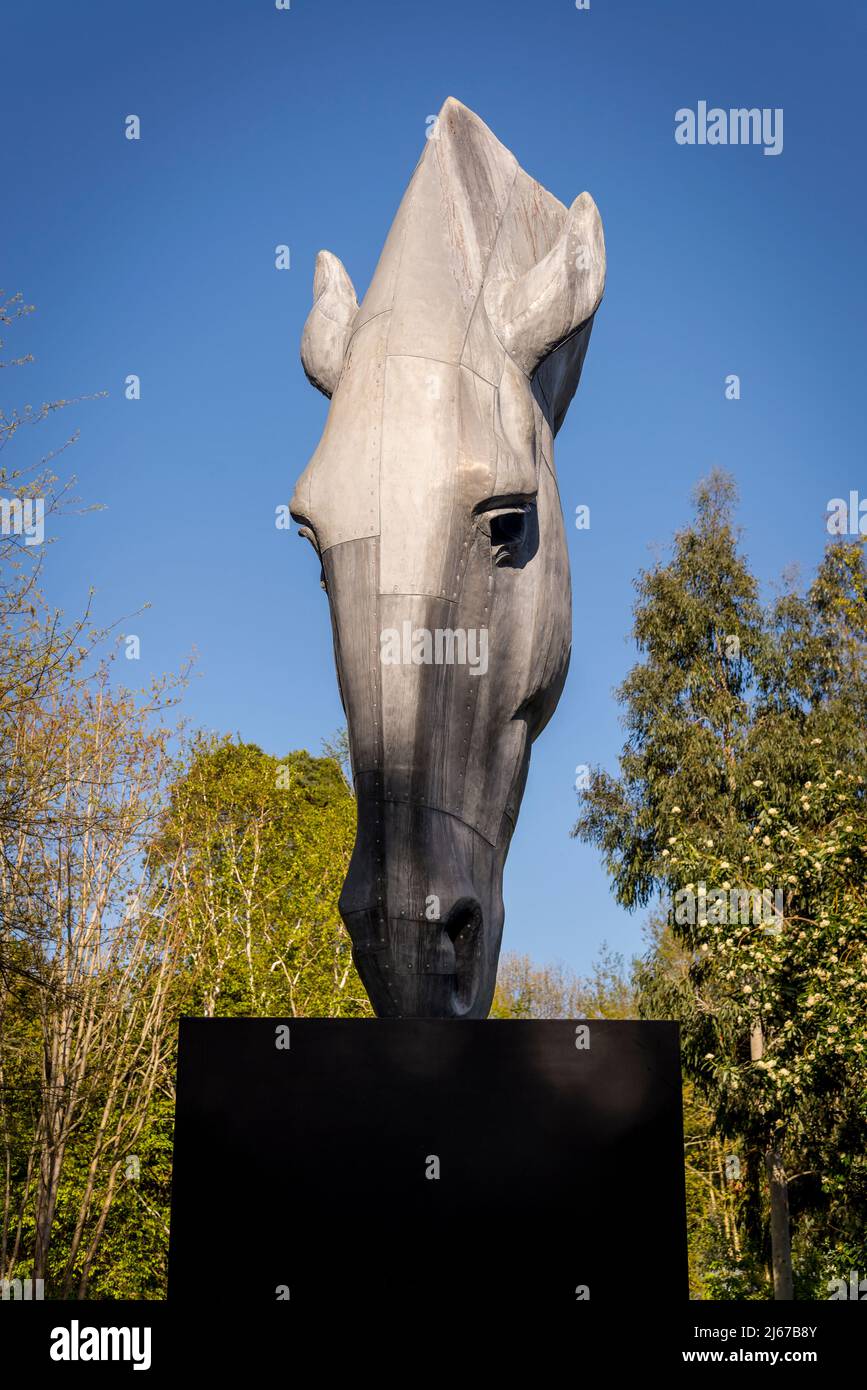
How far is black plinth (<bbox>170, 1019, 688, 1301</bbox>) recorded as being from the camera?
3.01m

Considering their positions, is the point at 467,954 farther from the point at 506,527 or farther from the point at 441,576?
the point at 506,527

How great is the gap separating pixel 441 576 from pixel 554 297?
1.19 meters

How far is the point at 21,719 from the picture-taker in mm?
12469

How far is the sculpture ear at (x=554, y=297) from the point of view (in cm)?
453

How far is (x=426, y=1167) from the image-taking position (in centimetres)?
308

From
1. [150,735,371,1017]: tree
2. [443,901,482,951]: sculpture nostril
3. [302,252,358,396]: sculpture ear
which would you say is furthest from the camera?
[150,735,371,1017]: tree

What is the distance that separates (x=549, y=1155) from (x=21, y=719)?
10272mm

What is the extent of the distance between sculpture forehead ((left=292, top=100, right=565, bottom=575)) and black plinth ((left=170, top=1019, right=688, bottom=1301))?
1.43 m

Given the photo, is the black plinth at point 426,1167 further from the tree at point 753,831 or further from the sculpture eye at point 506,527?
the tree at point 753,831

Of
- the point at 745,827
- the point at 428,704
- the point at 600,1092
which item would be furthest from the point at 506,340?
the point at 745,827

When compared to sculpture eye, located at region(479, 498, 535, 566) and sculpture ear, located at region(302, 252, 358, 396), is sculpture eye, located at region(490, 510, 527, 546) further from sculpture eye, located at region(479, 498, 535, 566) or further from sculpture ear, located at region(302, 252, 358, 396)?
sculpture ear, located at region(302, 252, 358, 396)

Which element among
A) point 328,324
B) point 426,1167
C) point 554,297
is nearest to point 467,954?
point 426,1167

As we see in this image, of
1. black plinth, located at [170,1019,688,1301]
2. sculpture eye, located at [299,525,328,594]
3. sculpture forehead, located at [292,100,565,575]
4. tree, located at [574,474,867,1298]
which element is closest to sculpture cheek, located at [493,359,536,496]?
sculpture forehead, located at [292,100,565,575]

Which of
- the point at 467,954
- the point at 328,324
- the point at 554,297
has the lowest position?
the point at 467,954
